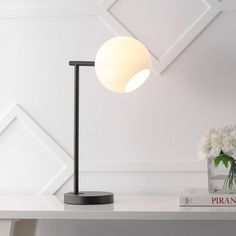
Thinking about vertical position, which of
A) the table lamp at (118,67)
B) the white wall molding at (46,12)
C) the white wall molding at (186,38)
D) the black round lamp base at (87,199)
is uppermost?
the white wall molding at (46,12)

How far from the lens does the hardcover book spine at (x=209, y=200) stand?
4.15ft

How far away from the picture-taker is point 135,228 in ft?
5.26

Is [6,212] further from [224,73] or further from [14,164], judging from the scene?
[224,73]

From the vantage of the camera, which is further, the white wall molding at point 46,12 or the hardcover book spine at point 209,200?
the white wall molding at point 46,12

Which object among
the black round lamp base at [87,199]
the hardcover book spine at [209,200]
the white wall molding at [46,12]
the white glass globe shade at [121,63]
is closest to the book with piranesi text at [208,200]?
the hardcover book spine at [209,200]

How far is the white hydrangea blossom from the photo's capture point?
132 cm

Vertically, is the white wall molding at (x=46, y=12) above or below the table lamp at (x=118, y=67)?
above

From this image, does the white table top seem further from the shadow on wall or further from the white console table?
the shadow on wall

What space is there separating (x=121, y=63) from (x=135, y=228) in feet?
2.11

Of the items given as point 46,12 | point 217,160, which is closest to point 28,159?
point 46,12

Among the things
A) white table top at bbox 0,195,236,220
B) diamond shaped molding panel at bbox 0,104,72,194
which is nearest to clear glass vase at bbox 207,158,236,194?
white table top at bbox 0,195,236,220

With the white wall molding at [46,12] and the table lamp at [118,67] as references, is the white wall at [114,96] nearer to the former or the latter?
the white wall molding at [46,12]

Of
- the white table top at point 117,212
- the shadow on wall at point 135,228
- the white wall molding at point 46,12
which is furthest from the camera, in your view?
the white wall molding at point 46,12

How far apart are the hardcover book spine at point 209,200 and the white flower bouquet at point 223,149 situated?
74mm
